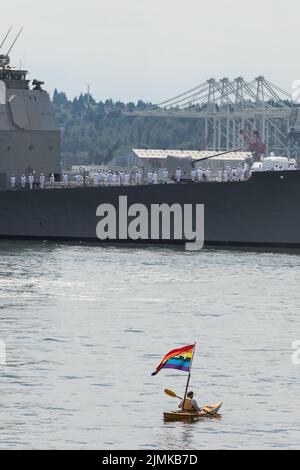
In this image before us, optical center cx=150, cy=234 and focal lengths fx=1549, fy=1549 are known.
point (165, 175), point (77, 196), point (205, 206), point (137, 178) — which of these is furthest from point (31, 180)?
point (205, 206)

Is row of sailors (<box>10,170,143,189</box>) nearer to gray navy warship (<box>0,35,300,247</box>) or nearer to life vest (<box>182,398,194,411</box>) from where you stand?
gray navy warship (<box>0,35,300,247</box>)

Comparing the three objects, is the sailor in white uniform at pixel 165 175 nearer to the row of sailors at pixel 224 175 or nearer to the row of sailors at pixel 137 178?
the row of sailors at pixel 137 178

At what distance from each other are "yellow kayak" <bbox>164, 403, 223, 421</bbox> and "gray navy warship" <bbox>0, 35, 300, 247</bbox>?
110 ft

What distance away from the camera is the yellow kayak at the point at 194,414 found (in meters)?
26.3

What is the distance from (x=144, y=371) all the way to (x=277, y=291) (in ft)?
46.9

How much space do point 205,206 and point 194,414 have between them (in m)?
35.9

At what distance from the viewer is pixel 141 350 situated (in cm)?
3300

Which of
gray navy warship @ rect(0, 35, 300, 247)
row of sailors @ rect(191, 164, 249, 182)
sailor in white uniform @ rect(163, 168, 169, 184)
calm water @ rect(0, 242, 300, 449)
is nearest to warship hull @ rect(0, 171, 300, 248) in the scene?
gray navy warship @ rect(0, 35, 300, 247)

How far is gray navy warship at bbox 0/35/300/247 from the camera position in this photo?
60.1m

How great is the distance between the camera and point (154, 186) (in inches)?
2482

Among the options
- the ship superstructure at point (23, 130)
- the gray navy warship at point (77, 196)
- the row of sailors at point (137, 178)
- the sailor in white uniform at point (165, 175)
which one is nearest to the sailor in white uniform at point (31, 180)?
the row of sailors at point (137, 178)

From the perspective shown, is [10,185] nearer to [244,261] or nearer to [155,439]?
[244,261]

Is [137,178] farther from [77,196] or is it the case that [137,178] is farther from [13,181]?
[13,181]

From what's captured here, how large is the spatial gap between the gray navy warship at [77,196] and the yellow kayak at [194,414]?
3353cm
